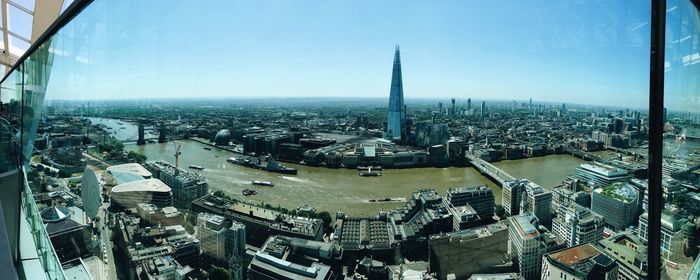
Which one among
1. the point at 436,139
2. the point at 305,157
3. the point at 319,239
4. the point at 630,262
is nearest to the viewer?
the point at 630,262

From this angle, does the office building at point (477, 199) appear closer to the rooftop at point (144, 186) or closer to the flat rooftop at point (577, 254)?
the flat rooftop at point (577, 254)

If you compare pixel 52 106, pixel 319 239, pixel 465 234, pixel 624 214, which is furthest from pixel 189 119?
pixel 624 214

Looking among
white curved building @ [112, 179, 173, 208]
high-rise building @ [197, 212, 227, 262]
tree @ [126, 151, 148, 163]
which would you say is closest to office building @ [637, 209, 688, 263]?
high-rise building @ [197, 212, 227, 262]

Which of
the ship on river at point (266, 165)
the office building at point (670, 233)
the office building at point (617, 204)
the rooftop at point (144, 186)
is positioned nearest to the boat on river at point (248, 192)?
the ship on river at point (266, 165)

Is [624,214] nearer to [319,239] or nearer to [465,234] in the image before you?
[465,234]

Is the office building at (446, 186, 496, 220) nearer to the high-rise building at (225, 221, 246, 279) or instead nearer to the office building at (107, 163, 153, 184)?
the high-rise building at (225, 221, 246, 279)

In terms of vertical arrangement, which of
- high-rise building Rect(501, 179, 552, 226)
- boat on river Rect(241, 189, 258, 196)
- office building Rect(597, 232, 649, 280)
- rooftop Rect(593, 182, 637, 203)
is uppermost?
rooftop Rect(593, 182, 637, 203)
